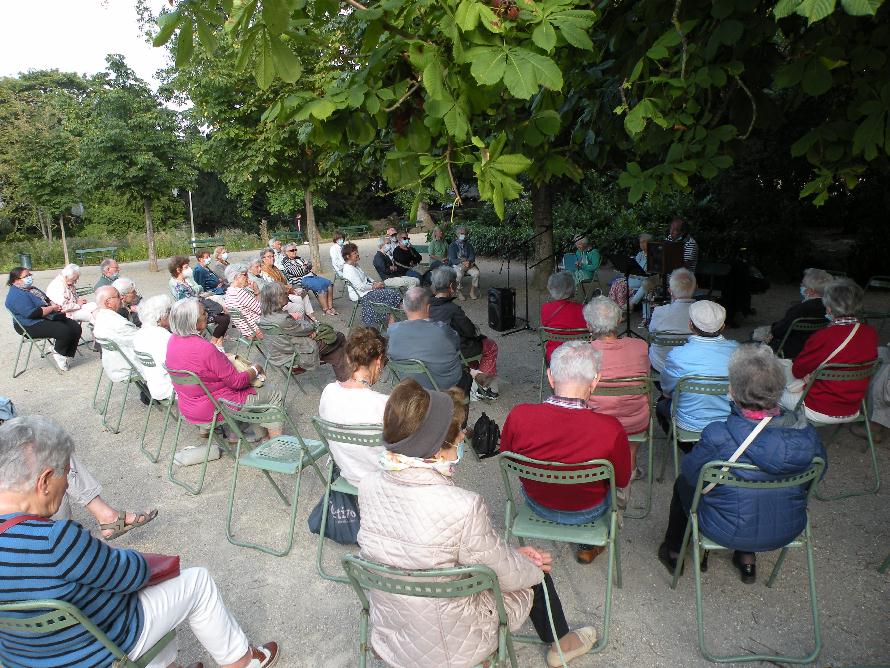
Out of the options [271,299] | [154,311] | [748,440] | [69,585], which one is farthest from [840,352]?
[154,311]

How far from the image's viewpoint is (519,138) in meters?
3.41

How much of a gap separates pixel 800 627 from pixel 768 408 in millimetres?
1077

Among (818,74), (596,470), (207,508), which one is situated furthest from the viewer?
(207,508)

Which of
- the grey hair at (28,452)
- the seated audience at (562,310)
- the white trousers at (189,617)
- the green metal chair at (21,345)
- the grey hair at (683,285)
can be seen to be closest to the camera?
the grey hair at (28,452)

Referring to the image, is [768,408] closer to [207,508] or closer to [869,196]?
[207,508]

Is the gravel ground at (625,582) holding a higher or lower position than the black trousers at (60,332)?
lower

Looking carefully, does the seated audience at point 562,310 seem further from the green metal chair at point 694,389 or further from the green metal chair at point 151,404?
the green metal chair at point 151,404

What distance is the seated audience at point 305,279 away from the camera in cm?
971

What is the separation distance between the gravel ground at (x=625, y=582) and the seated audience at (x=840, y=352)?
555 mm

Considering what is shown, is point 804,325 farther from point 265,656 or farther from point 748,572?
point 265,656

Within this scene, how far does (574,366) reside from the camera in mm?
2680

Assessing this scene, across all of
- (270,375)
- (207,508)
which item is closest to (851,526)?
(207,508)

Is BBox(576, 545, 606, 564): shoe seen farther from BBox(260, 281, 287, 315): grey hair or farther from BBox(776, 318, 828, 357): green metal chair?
BBox(260, 281, 287, 315): grey hair

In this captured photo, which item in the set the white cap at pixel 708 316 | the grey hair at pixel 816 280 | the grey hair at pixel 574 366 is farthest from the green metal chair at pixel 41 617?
the grey hair at pixel 816 280
